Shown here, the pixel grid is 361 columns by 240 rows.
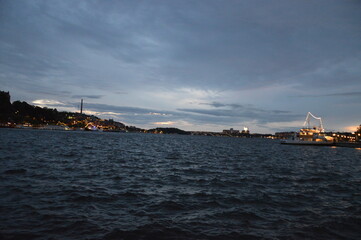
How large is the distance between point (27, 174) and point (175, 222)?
51.7 ft

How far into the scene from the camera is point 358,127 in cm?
18225

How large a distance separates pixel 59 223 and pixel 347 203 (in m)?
17.5

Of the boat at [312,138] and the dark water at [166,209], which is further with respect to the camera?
the boat at [312,138]

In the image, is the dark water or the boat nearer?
the dark water

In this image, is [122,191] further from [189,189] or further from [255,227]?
[255,227]

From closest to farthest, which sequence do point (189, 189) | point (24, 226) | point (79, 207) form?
1. point (24, 226)
2. point (79, 207)
3. point (189, 189)

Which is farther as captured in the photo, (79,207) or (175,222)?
(79,207)

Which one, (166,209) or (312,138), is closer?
(166,209)

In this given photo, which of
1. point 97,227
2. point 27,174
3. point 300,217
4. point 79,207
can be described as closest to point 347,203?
point 300,217

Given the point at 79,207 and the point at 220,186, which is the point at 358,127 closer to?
the point at 220,186

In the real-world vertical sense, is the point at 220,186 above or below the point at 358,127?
below

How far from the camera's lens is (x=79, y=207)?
1174cm

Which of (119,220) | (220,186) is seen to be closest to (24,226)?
(119,220)

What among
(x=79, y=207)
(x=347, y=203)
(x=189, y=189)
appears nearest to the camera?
(x=79, y=207)
